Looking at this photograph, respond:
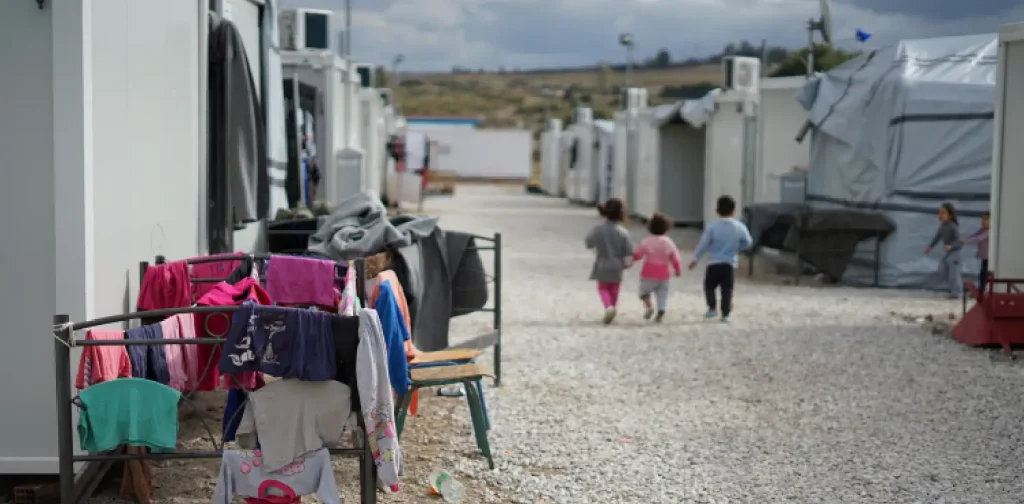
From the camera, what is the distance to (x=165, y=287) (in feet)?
17.0

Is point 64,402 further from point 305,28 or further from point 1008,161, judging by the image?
point 305,28

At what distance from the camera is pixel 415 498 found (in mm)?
5133

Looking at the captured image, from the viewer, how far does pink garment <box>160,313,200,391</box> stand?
14.0 feet

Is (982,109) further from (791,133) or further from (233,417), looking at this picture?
(233,417)

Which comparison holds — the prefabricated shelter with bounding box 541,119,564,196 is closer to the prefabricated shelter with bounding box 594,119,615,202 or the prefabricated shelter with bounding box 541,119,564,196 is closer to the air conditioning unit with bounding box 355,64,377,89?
the prefabricated shelter with bounding box 594,119,615,202

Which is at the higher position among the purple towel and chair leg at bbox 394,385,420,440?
the purple towel

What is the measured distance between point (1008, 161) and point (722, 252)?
2465 millimetres

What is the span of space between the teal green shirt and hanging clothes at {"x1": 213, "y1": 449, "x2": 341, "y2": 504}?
244 mm

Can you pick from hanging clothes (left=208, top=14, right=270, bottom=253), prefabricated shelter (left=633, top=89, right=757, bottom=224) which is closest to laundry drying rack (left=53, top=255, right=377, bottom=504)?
→ hanging clothes (left=208, top=14, right=270, bottom=253)

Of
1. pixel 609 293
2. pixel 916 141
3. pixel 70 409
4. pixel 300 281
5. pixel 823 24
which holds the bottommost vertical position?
pixel 609 293

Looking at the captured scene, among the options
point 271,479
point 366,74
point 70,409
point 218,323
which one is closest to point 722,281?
point 218,323

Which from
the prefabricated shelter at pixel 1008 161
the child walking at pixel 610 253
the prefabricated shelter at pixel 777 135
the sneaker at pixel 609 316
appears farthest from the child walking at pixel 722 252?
the prefabricated shelter at pixel 777 135

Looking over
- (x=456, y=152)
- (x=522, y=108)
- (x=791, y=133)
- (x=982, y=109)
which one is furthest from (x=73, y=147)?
(x=522, y=108)

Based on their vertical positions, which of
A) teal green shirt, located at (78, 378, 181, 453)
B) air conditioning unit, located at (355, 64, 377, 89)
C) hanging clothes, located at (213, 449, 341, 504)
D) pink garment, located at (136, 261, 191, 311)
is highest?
air conditioning unit, located at (355, 64, 377, 89)
